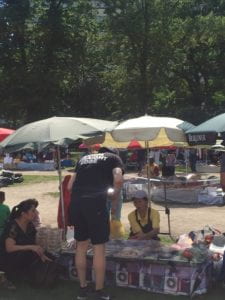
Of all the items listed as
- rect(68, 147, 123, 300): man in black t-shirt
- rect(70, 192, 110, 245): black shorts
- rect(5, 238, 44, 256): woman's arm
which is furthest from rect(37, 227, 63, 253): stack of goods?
rect(70, 192, 110, 245): black shorts

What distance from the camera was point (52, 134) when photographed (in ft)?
24.8

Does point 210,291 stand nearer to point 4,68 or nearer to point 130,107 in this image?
point 130,107

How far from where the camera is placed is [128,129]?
27.9ft

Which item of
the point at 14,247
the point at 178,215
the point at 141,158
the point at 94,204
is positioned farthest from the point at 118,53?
the point at 94,204

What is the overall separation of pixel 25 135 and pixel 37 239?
5.08 ft

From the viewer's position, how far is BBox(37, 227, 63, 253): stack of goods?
7.16m

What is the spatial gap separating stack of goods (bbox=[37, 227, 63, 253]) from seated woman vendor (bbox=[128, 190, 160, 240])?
1.16 m

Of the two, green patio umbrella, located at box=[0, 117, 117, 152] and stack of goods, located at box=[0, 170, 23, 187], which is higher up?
green patio umbrella, located at box=[0, 117, 117, 152]

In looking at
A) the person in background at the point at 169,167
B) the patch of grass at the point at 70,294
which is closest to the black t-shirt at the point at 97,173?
the patch of grass at the point at 70,294

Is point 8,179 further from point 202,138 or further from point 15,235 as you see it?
point 202,138

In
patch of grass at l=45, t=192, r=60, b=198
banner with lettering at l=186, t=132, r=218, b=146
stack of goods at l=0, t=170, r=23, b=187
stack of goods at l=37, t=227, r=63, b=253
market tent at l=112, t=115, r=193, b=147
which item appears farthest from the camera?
stack of goods at l=0, t=170, r=23, b=187

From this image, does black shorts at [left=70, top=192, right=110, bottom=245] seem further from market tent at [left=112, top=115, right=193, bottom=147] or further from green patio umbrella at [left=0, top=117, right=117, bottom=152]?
market tent at [left=112, top=115, right=193, bottom=147]

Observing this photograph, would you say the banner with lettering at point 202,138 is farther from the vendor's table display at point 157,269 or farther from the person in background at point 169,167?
the person in background at point 169,167

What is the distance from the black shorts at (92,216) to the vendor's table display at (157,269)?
0.70 m
